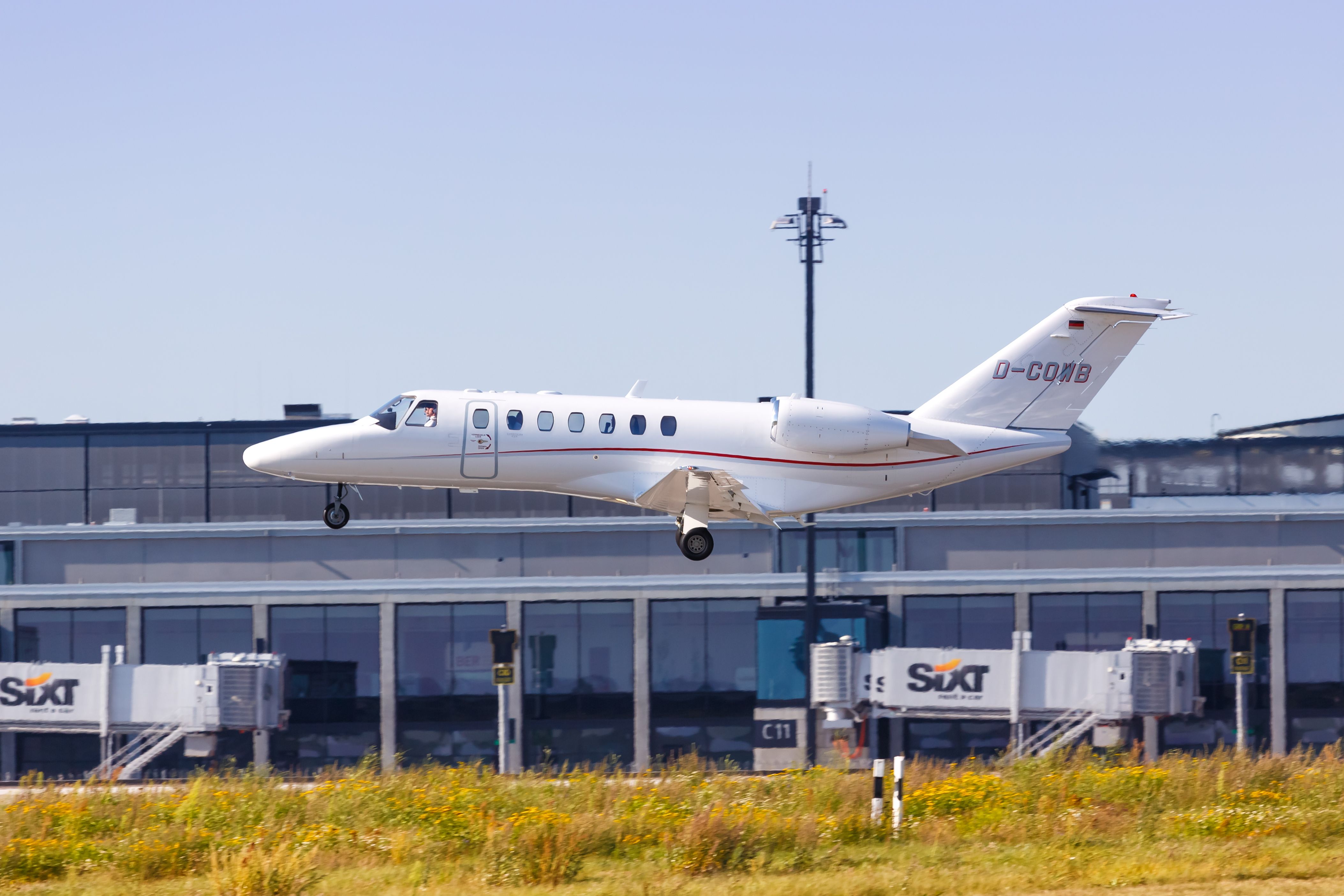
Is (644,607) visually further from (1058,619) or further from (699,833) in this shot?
(699,833)

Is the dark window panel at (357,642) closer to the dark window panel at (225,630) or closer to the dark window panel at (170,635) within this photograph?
the dark window panel at (225,630)

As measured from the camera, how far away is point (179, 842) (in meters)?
23.2

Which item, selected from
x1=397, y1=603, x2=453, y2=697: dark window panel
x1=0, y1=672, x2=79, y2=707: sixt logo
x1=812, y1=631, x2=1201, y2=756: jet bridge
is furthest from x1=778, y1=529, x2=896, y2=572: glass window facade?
x1=0, y1=672, x2=79, y2=707: sixt logo

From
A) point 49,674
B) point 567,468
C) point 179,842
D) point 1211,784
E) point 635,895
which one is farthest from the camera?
point 49,674

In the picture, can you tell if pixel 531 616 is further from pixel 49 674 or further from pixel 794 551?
pixel 49 674

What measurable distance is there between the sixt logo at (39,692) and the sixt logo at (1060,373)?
34.8m

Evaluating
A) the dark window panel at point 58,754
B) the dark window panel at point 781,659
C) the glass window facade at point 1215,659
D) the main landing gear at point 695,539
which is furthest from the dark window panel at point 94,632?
the glass window facade at point 1215,659

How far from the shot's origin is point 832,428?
24203mm

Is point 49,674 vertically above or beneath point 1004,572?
beneath

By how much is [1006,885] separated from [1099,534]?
33.2m

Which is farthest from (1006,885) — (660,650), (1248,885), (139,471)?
(139,471)

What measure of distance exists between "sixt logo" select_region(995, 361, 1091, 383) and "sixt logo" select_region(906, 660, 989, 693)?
22.6 metres

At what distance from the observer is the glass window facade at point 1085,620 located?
5022 cm

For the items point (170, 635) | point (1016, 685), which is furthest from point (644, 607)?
point (170, 635)
